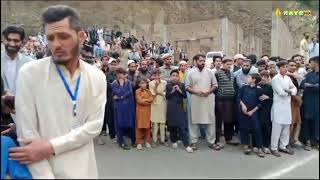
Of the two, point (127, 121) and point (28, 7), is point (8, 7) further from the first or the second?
point (127, 121)

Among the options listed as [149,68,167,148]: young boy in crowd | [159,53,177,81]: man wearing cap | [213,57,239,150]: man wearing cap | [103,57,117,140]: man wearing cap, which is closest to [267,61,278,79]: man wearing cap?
[213,57,239,150]: man wearing cap

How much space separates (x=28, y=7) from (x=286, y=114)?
4.33ft

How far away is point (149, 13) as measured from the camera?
1396mm

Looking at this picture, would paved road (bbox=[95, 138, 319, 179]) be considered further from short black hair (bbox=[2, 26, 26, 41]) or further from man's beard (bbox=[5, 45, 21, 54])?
man's beard (bbox=[5, 45, 21, 54])

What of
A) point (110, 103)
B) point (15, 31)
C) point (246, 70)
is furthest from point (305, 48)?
point (110, 103)

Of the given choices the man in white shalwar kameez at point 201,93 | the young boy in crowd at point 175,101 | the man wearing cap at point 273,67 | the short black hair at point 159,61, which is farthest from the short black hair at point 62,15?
the short black hair at point 159,61

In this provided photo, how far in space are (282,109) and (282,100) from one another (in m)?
0.10

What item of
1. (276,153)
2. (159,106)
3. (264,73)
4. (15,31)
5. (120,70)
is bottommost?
(159,106)

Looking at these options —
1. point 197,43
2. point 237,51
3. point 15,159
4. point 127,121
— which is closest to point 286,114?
point 197,43

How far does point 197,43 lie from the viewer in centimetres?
238

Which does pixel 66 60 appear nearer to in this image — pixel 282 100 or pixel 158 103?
pixel 282 100

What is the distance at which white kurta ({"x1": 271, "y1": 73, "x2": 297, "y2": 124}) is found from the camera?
76.6 inches

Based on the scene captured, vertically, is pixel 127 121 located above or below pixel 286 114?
below

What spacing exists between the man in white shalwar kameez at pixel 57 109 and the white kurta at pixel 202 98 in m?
3.88
